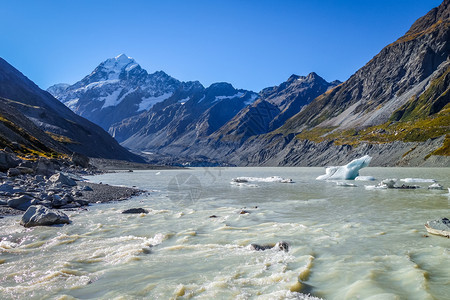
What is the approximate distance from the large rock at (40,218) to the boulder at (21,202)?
502 cm

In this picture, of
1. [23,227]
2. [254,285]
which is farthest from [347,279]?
[23,227]

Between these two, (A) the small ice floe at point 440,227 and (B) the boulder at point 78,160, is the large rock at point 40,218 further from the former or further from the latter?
(B) the boulder at point 78,160

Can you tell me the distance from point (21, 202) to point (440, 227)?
27.5 meters

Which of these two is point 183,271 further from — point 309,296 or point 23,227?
point 23,227

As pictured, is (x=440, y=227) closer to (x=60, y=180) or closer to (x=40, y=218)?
(x=40, y=218)

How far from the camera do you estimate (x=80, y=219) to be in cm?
1945

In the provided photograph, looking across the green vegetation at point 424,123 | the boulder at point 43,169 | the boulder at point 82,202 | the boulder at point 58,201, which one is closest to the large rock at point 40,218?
the boulder at point 58,201

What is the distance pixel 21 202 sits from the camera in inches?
863

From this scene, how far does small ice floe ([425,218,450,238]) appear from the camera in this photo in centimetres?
1391

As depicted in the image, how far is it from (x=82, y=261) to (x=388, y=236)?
14.4 metres

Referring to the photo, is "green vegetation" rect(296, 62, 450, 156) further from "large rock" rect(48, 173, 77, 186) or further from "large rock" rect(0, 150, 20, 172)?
"large rock" rect(0, 150, 20, 172)

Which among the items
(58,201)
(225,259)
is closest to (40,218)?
(58,201)

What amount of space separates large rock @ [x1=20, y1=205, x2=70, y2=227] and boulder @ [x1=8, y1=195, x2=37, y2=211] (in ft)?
16.5

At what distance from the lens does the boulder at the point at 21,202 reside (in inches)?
845
